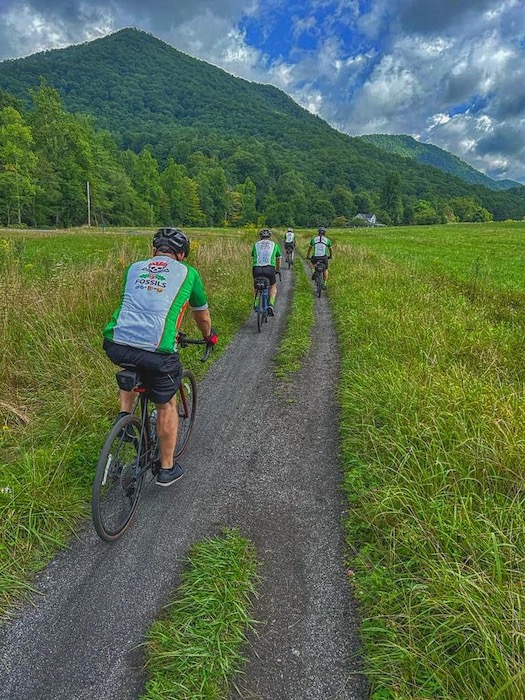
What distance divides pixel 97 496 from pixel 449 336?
632 cm

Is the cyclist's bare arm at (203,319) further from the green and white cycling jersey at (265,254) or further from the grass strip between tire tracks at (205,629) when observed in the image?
the green and white cycling jersey at (265,254)

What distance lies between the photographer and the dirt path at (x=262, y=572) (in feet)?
7.34

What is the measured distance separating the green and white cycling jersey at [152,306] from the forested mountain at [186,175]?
55500 mm

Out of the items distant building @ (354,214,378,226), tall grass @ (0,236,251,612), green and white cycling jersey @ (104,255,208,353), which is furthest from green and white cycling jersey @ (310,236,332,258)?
distant building @ (354,214,378,226)

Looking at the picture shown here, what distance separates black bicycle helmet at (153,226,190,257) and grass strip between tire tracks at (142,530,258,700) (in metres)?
2.58

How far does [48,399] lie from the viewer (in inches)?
201

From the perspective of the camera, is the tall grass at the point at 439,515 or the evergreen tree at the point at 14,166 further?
the evergreen tree at the point at 14,166

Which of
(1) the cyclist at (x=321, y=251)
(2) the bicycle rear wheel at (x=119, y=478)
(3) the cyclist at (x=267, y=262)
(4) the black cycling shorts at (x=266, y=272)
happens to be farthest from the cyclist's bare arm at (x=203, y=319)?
Answer: (1) the cyclist at (x=321, y=251)

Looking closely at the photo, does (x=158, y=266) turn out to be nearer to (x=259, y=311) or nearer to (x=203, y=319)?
(x=203, y=319)

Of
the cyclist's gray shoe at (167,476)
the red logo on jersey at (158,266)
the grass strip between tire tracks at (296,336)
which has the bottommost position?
the cyclist's gray shoe at (167,476)

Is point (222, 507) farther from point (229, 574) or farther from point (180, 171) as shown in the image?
point (180, 171)

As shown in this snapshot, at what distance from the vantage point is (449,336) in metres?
7.02

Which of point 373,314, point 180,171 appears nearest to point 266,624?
point 373,314

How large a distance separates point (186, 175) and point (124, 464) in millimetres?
110958
